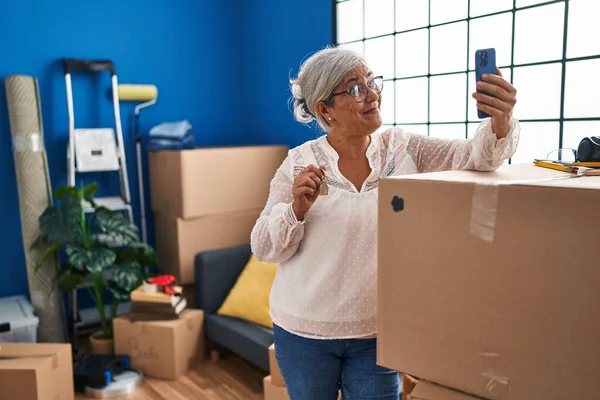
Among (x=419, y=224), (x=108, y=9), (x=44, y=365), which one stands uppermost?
(x=108, y=9)

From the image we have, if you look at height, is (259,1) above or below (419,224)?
above

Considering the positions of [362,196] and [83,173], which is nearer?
[362,196]

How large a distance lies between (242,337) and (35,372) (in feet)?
2.95

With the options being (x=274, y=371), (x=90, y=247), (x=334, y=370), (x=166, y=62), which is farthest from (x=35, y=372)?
(x=166, y=62)

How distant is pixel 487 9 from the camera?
7.73 ft

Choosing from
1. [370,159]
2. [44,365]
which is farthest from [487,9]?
[44,365]

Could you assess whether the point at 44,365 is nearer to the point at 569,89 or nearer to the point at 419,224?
the point at 419,224

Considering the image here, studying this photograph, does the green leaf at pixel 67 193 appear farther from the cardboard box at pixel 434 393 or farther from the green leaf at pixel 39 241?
the cardboard box at pixel 434 393

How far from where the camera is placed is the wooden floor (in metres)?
2.61

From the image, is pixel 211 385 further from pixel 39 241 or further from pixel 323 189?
pixel 323 189

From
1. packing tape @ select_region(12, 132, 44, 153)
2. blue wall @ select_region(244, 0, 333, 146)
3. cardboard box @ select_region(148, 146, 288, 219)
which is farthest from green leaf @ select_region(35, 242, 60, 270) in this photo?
blue wall @ select_region(244, 0, 333, 146)

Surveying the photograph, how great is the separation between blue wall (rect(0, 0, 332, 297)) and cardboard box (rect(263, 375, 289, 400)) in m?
1.49

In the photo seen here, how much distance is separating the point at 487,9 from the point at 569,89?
1.65ft

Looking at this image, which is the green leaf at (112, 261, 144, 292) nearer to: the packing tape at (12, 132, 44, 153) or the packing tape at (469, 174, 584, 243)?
the packing tape at (12, 132, 44, 153)
